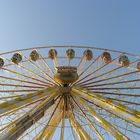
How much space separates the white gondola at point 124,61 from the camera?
28719mm

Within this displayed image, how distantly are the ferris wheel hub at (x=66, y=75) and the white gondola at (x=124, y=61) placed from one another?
5.20 m

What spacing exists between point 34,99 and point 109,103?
4149 mm

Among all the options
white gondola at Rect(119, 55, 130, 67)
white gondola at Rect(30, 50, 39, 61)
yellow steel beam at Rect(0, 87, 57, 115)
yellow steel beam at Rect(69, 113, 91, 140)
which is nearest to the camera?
yellow steel beam at Rect(0, 87, 57, 115)

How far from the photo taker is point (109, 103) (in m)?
20.3

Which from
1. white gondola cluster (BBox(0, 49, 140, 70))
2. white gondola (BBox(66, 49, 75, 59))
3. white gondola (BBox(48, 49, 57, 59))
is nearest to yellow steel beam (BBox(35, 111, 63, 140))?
white gondola cluster (BBox(0, 49, 140, 70))

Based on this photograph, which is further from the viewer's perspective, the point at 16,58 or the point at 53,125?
the point at 16,58

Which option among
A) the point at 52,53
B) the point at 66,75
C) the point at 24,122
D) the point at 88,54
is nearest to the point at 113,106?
the point at 24,122

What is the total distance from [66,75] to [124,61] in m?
6.17

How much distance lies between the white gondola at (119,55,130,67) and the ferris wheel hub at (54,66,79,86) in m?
5.20

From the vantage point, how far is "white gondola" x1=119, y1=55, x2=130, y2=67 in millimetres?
28719

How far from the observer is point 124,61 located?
94.5 feet

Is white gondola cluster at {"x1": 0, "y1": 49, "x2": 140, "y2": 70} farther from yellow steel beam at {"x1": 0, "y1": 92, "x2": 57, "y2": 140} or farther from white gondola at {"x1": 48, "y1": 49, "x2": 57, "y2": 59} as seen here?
yellow steel beam at {"x1": 0, "y1": 92, "x2": 57, "y2": 140}

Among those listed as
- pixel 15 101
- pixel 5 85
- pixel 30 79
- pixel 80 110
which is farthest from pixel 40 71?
pixel 15 101

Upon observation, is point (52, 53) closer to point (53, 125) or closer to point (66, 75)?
point (66, 75)
